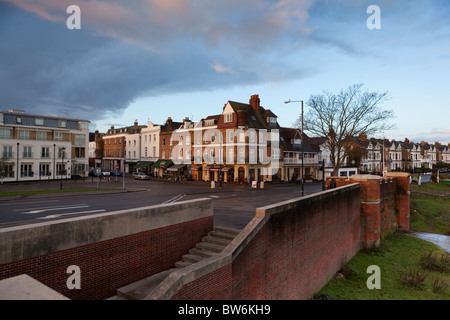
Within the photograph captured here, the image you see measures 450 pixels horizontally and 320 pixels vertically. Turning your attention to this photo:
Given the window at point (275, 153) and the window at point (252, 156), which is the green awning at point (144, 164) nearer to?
the window at point (252, 156)

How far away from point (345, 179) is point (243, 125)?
921 inches

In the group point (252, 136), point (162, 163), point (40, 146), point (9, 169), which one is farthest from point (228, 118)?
point (9, 169)

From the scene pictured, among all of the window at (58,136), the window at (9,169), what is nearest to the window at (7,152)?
the window at (9,169)

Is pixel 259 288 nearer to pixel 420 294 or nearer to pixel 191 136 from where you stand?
pixel 420 294

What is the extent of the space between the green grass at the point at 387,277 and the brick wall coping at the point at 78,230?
8942mm

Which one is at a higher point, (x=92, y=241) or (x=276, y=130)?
(x=276, y=130)

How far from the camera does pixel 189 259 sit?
9.49 metres

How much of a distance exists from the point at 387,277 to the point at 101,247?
17.1 metres

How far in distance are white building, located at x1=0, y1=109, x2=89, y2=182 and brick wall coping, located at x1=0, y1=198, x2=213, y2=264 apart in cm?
3931

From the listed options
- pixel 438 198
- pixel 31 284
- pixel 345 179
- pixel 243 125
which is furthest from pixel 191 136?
pixel 31 284

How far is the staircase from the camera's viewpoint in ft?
24.4

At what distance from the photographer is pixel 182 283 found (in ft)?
20.5

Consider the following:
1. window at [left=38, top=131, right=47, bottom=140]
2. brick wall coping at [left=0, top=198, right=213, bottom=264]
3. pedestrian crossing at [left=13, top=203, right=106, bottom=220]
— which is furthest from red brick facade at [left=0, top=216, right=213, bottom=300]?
window at [left=38, top=131, right=47, bottom=140]

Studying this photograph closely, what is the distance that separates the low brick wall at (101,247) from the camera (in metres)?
6.16
